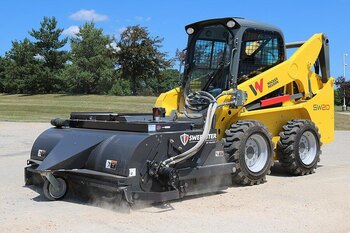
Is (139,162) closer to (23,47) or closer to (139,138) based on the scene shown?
(139,138)

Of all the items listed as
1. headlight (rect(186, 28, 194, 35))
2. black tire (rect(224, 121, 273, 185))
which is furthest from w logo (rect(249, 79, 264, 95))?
headlight (rect(186, 28, 194, 35))

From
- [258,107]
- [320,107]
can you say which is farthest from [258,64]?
[320,107]

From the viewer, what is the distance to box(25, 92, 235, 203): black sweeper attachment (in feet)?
19.6

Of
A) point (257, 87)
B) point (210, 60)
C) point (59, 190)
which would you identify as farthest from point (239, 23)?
point (59, 190)

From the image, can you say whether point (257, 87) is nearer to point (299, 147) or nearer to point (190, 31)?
point (299, 147)

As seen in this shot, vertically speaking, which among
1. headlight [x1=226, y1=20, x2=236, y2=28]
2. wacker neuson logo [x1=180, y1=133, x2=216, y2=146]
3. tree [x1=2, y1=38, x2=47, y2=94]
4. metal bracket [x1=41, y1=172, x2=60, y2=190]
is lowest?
metal bracket [x1=41, y1=172, x2=60, y2=190]

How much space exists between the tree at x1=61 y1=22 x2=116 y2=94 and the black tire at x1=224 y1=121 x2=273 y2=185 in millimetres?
47832

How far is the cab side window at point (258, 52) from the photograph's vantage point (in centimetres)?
841

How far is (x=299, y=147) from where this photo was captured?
873 cm

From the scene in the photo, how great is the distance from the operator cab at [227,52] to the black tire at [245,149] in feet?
2.75

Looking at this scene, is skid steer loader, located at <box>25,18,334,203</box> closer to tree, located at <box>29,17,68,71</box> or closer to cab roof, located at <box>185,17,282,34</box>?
cab roof, located at <box>185,17,282,34</box>

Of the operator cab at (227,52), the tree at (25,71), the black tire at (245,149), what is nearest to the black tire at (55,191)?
the black tire at (245,149)

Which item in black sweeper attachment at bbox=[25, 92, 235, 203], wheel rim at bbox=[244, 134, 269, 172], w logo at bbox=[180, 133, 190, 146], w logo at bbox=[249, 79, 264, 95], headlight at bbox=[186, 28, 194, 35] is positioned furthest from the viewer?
headlight at bbox=[186, 28, 194, 35]

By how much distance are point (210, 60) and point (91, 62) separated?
160ft
